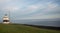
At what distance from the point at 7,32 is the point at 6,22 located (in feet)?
37.4

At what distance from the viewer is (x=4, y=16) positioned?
102ft

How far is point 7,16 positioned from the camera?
102 ft

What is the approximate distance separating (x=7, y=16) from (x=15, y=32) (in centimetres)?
1146

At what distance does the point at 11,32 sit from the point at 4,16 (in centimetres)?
1171

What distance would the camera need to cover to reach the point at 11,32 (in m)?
19.9

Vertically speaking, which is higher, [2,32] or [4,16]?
[4,16]

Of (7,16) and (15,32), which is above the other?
(7,16)

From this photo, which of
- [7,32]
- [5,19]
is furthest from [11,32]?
[5,19]

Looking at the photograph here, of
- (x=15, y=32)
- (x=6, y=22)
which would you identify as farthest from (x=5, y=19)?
(x=15, y=32)

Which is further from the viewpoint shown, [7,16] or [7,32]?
[7,16]

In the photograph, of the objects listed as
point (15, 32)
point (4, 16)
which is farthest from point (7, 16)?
point (15, 32)

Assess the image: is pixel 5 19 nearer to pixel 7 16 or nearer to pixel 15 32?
pixel 7 16

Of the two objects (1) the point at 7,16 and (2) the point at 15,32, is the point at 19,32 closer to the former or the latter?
(2) the point at 15,32

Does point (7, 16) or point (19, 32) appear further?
point (7, 16)
